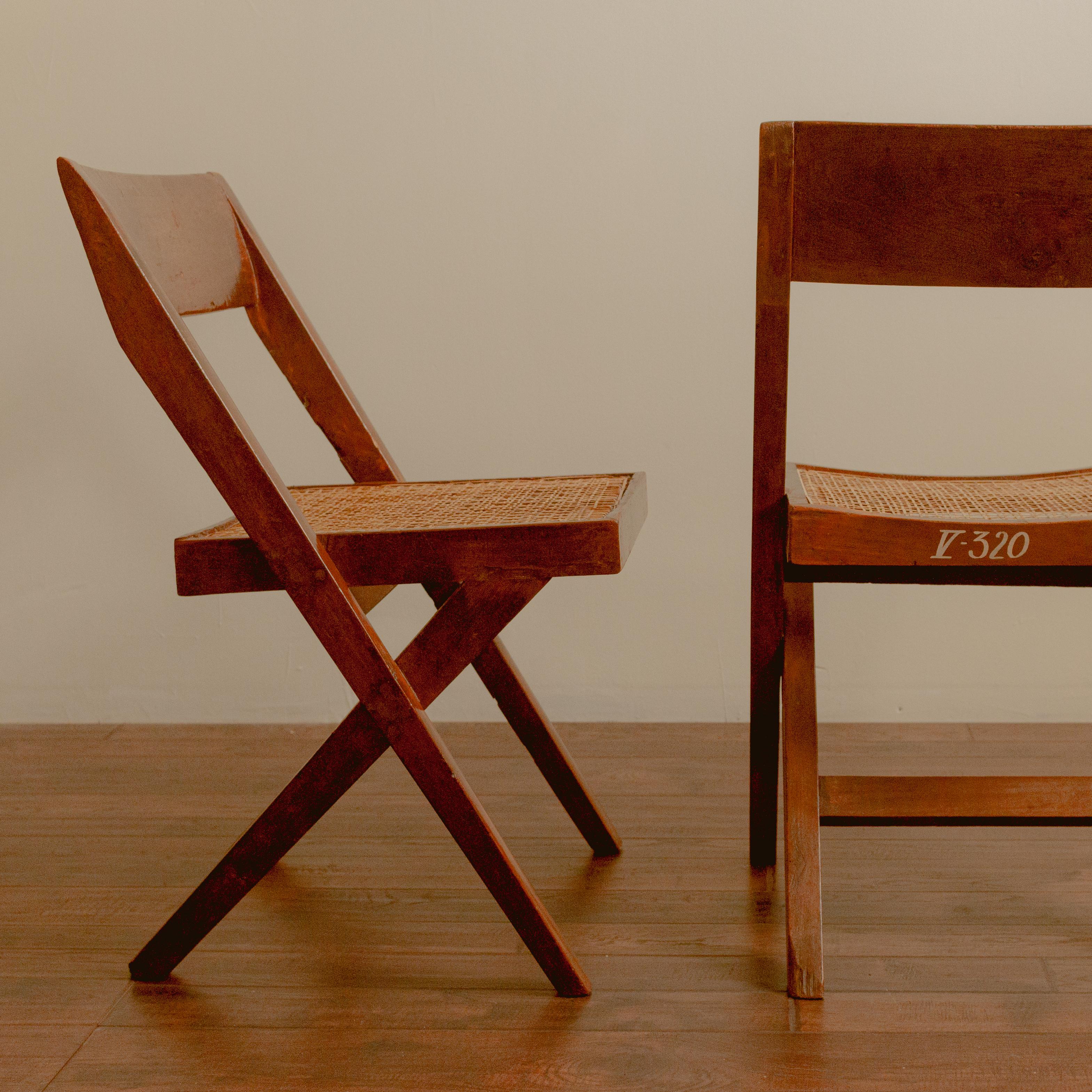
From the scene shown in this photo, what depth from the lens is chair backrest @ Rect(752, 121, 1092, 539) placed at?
3.26 ft

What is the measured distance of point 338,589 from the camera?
3.55 feet

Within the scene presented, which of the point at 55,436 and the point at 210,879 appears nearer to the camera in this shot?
the point at 210,879

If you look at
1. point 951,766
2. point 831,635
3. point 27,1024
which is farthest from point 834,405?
point 27,1024

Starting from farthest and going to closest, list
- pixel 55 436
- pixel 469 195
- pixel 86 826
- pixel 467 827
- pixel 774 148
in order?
pixel 55 436, pixel 469 195, pixel 86 826, pixel 467 827, pixel 774 148

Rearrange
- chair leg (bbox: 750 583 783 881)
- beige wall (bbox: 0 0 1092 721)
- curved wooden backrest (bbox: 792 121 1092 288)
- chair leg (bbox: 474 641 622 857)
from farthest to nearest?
beige wall (bbox: 0 0 1092 721), chair leg (bbox: 474 641 622 857), chair leg (bbox: 750 583 783 881), curved wooden backrest (bbox: 792 121 1092 288)

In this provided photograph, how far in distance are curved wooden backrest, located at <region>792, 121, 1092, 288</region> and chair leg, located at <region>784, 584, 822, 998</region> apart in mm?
400

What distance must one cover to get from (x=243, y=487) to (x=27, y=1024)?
0.58 metres

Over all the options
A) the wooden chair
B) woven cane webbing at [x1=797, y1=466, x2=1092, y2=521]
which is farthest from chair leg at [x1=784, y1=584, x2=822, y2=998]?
woven cane webbing at [x1=797, y1=466, x2=1092, y2=521]

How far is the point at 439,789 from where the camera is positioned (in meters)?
1.12

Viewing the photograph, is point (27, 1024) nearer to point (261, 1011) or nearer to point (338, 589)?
point (261, 1011)

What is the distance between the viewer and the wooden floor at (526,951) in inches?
40.9

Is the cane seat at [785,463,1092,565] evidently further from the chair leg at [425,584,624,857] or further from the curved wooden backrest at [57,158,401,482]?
the curved wooden backrest at [57,158,401,482]


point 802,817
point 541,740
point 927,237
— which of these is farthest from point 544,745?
point 927,237

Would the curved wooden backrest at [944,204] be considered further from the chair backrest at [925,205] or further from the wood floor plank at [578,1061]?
the wood floor plank at [578,1061]
